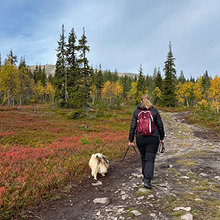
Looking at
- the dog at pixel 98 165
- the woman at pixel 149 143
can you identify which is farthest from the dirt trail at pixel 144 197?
the woman at pixel 149 143

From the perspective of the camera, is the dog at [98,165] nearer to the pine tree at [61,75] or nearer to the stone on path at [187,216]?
the stone on path at [187,216]

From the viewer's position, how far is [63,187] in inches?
201

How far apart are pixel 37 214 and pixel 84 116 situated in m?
19.9

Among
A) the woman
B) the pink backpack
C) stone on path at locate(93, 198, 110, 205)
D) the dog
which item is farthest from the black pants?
the dog

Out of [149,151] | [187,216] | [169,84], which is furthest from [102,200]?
[169,84]

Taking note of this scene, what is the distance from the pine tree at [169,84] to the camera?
140 feet

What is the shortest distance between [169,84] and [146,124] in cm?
4188

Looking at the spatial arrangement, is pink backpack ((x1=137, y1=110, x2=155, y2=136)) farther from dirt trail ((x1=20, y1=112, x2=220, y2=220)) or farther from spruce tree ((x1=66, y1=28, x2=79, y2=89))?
Answer: spruce tree ((x1=66, y1=28, x2=79, y2=89))

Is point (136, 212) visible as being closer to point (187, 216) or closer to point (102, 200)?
point (187, 216)

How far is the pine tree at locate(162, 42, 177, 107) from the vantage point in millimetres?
42625

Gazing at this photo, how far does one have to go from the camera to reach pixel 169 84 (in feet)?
140

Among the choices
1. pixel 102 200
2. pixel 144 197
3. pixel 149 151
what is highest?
pixel 149 151

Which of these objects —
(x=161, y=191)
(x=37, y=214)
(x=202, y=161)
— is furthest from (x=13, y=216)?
(x=202, y=161)

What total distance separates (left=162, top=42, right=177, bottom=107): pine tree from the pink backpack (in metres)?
41.3
